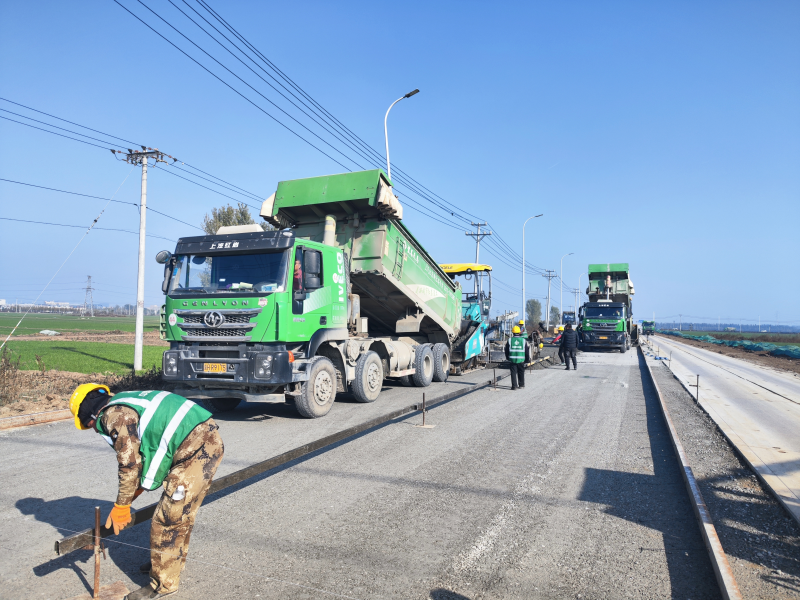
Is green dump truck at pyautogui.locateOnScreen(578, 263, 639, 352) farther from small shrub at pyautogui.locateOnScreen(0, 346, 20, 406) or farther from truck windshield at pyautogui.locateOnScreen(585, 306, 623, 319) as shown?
small shrub at pyautogui.locateOnScreen(0, 346, 20, 406)

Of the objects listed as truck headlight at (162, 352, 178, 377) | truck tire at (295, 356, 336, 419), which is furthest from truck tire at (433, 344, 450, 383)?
truck headlight at (162, 352, 178, 377)

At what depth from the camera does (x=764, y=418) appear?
966cm

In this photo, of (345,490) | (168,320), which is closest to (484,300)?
(168,320)

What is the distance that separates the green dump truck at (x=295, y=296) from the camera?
7.96 m

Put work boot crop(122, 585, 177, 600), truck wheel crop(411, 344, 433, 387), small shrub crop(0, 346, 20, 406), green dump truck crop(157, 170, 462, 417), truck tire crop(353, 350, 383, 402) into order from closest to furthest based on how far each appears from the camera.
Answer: work boot crop(122, 585, 177, 600), green dump truck crop(157, 170, 462, 417), small shrub crop(0, 346, 20, 406), truck tire crop(353, 350, 383, 402), truck wheel crop(411, 344, 433, 387)

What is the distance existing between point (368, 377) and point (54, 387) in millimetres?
6557

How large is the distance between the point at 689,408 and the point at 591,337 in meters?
19.2

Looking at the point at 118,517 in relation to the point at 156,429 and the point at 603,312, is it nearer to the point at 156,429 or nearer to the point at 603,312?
the point at 156,429

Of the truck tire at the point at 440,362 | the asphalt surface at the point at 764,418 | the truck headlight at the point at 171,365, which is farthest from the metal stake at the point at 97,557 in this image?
the truck tire at the point at 440,362

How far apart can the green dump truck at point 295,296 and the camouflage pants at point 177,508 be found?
4623 mm

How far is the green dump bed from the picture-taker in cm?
1025

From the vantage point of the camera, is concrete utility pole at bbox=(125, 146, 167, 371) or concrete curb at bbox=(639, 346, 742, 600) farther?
concrete utility pole at bbox=(125, 146, 167, 371)

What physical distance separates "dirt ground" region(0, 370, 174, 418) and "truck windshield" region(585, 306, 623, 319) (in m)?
23.1

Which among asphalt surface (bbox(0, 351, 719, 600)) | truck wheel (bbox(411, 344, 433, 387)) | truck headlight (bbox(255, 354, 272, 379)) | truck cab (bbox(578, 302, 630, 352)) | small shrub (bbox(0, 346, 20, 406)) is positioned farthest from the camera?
truck cab (bbox(578, 302, 630, 352))
